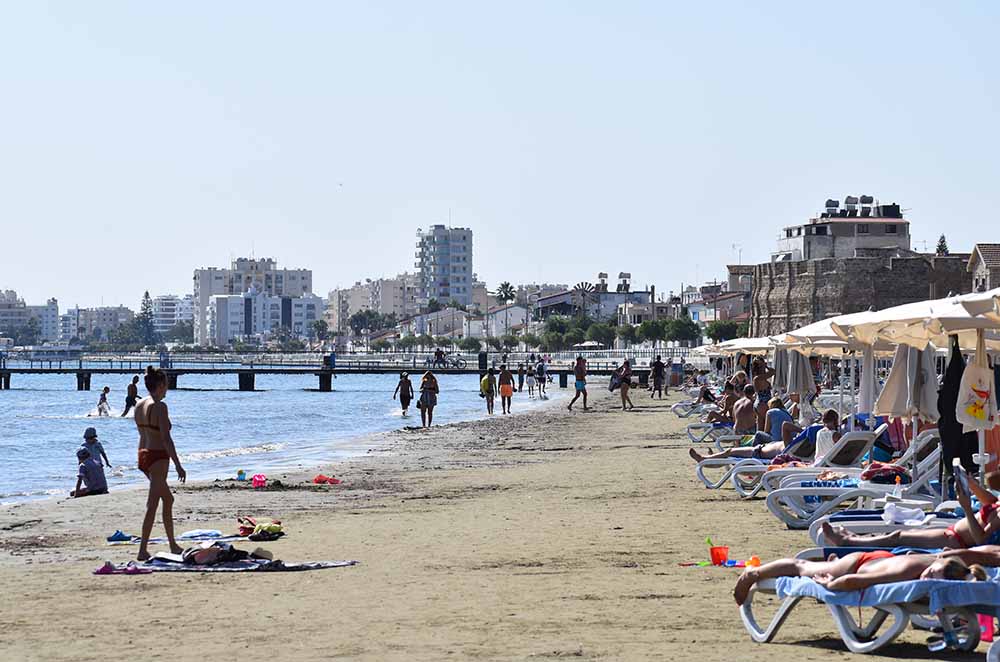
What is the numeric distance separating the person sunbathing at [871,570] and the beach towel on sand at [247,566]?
3.75m

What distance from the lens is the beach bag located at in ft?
34.9

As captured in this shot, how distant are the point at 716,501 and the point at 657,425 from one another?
19398mm

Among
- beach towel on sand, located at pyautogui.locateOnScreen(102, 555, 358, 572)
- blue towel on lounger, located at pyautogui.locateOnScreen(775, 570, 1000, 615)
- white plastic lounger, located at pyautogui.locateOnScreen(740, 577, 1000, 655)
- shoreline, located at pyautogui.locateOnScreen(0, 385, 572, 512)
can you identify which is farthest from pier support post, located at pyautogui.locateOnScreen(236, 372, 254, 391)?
blue towel on lounger, located at pyautogui.locateOnScreen(775, 570, 1000, 615)

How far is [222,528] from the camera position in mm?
13273

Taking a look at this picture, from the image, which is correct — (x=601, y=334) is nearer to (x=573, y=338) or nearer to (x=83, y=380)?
(x=573, y=338)

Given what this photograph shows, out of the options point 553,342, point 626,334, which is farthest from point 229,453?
point 553,342

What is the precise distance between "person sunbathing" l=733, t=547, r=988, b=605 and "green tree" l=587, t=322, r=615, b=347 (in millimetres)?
147187

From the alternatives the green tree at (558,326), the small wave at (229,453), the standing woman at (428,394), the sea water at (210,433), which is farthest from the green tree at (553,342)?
the small wave at (229,453)

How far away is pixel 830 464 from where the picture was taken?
13.8 meters

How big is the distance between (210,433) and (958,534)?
36.3m

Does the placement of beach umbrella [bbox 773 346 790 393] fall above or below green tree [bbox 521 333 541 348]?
below

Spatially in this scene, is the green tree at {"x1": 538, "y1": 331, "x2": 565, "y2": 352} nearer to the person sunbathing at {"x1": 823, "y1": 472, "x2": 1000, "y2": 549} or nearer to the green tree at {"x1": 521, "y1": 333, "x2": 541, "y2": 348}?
the green tree at {"x1": 521, "y1": 333, "x2": 541, "y2": 348}

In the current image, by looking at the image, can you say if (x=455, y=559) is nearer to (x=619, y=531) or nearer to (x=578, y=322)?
(x=619, y=531)

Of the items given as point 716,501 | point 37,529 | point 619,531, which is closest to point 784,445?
point 716,501
